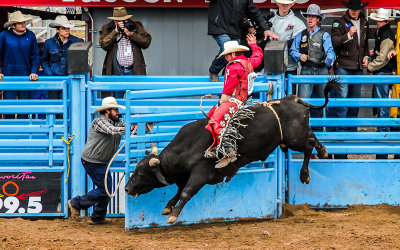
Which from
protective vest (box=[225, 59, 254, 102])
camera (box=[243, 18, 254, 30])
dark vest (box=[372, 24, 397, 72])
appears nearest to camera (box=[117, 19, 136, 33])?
camera (box=[243, 18, 254, 30])

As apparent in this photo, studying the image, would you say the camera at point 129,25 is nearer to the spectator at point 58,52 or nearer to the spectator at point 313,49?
the spectator at point 58,52

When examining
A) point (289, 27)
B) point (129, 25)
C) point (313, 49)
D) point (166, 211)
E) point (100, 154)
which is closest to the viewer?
point (166, 211)

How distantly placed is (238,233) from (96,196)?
5.69 feet

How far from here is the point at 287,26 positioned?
9.98 m

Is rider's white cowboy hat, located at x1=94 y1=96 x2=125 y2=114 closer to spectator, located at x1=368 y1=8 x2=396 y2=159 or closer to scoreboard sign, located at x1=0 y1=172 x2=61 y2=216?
scoreboard sign, located at x1=0 y1=172 x2=61 y2=216

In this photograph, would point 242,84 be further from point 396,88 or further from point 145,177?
point 396,88

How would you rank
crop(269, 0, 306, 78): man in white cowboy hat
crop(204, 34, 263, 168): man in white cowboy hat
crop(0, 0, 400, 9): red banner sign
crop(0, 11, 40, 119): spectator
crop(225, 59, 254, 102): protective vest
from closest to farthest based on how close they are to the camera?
crop(204, 34, 263, 168): man in white cowboy hat < crop(225, 59, 254, 102): protective vest < crop(269, 0, 306, 78): man in white cowboy hat < crop(0, 11, 40, 119): spectator < crop(0, 0, 400, 9): red banner sign

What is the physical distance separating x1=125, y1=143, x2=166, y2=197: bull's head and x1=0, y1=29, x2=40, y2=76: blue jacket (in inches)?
141

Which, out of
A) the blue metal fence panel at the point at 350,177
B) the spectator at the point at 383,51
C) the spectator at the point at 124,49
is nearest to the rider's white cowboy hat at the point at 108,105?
the spectator at the point at 124,49

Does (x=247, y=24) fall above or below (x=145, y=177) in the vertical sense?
above

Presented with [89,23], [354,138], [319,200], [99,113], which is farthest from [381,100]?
[89,23]

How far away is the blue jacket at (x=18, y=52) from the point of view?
34.9 ft

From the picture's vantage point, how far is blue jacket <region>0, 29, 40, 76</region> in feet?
34.9

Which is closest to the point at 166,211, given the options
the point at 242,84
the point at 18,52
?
the point at 242,84
